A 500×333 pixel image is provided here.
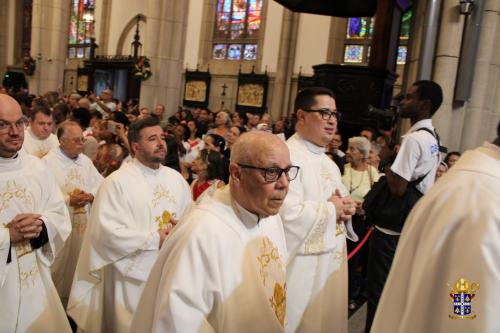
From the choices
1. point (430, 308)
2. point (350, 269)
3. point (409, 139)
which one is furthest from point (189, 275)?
point (350, 269)

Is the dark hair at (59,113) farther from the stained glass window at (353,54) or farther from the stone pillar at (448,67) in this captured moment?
the stained glass window at (353,54)

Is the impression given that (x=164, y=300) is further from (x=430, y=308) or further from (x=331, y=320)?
(x=331, y=320)

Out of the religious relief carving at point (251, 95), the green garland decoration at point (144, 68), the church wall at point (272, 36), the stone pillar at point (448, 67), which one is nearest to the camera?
the stone pillar at point (448, 67)

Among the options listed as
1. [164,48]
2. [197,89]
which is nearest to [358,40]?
[164,48]

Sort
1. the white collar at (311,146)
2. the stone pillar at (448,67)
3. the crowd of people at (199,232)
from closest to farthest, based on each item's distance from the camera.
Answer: the crowd of people at (199,232) → the white collar at (311,146) → the stone pillar at (448,67)

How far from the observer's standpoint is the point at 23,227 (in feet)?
9.73

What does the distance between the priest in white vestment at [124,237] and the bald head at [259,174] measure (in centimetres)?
147

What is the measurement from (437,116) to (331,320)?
4.66m

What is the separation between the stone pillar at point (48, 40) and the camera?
60.9 feet

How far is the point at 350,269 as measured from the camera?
18.0ft

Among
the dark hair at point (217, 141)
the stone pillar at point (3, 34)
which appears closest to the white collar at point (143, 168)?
the dark hair at point (217, 141)

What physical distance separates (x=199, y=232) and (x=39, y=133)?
406cm

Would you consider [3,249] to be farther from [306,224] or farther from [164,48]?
[164,48]

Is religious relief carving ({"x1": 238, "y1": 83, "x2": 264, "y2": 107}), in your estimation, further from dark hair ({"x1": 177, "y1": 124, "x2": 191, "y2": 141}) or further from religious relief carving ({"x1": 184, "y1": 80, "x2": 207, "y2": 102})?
dark hair ({"x1": 177, "y1": 124, "x2": 191, "y2": 141})
